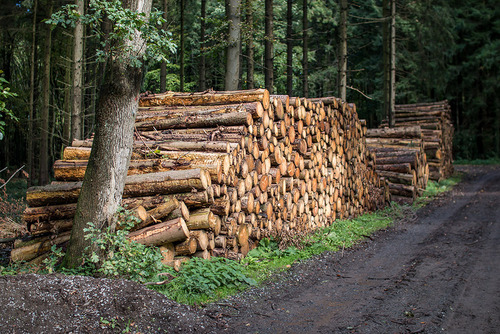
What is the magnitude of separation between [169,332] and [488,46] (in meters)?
32.3

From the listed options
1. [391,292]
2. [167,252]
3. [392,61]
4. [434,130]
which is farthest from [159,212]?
[434,130]

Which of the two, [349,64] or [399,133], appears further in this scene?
[349,64]

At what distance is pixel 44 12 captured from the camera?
16.3 m

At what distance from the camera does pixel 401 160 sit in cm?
1460

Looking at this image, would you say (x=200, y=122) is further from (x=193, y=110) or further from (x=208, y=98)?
(x=208, y=98)

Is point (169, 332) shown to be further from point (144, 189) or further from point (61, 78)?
point (61, 78)

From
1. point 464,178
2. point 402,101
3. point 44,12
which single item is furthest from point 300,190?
point 402,101

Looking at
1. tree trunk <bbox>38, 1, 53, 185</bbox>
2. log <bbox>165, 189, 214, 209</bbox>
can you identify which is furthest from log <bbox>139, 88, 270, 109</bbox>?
tree trunk <bbox>38, 1, 53, 185</bbox>

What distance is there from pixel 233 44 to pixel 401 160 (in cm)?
763

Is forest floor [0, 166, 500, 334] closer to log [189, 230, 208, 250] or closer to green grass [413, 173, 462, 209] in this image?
log [189, 230, 208, 250]

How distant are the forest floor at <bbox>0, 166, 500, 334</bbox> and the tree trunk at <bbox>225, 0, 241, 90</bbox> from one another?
6.62 metres

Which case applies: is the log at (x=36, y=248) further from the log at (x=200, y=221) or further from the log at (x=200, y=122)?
the log at (x=200, y=122)

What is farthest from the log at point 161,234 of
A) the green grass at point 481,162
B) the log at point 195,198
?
the green grass at point 481,162

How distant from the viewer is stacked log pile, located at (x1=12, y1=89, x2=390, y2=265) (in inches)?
227
